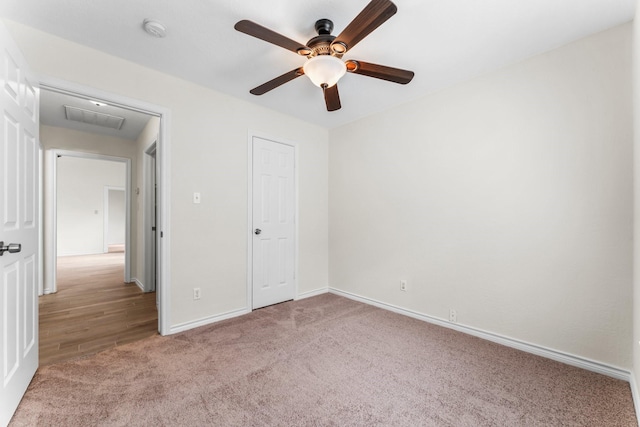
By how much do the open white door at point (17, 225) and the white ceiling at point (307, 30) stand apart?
529 mm

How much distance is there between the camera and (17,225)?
5.24 feet

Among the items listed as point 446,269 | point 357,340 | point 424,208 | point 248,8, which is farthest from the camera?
point 424,208

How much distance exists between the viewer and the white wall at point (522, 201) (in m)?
1.90

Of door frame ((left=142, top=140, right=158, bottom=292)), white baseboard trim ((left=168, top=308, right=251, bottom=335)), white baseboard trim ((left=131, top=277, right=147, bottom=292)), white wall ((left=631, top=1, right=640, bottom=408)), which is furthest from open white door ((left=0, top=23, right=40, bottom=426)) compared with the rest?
white wall ((left=631, top=1, right=640, bottom=408))

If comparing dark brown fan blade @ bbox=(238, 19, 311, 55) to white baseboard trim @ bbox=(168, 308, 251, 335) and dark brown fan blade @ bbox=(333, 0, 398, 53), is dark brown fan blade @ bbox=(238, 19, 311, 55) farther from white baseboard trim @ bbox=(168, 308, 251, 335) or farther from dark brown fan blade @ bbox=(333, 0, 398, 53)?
white baseboard trim @ bbox=(168, 308, 251, 335)

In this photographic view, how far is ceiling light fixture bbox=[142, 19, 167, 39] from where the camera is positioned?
186 centimetres

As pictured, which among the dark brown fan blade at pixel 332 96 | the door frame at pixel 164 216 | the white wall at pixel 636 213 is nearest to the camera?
the white wall at pixel 636 213

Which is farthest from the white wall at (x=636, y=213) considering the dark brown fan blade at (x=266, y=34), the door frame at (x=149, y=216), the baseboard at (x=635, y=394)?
the door frame at (x=149, y=216)

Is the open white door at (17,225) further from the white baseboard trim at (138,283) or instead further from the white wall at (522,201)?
the white wall at (522,201)

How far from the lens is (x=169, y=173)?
2.61 metres

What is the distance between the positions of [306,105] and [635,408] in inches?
136

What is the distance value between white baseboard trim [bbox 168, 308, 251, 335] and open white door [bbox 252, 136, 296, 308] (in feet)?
0.79

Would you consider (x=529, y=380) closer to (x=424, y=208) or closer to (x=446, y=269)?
(x=446, y=269)

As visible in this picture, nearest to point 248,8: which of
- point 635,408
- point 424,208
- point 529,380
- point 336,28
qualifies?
point 336,28
